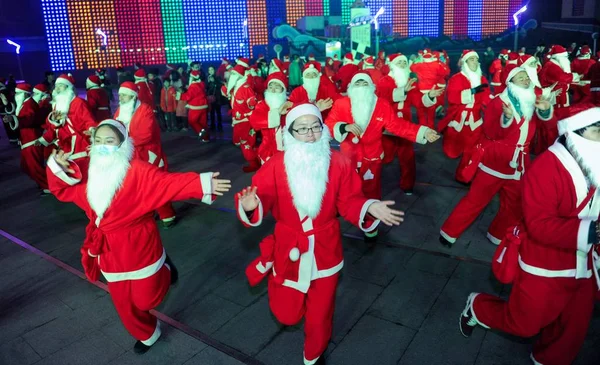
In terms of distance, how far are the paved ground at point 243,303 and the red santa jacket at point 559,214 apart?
88 centimetres

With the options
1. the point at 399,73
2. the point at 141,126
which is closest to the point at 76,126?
the point at 141,126

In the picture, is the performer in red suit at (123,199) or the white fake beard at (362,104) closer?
the performer in red suit at (123,199)

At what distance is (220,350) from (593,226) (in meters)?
2.50

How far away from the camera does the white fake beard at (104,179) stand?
9.47 ft

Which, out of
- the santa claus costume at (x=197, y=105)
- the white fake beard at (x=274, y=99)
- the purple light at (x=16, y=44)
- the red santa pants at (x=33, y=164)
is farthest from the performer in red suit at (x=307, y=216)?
the purple light at (x=16, y=44)

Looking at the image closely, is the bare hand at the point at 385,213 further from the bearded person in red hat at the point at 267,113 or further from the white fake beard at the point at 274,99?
the white fake beard at the point at 274,99

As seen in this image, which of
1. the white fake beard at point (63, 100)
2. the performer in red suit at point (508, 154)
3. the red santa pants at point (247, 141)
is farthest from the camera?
the red santa pants at point (247, 141)

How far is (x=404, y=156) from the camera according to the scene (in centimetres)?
625

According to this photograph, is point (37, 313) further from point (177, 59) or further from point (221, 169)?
point (177, 59)

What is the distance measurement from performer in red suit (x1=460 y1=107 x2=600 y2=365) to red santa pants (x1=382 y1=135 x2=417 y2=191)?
11.9 feet

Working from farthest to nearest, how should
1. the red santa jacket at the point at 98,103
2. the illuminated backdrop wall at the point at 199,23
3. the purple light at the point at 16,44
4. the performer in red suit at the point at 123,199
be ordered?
the illuminated backdrop wall at the point at 199,23
the purple light at the point at 16,44
the red santa jacket at the point at 98,103
the performer in red suit at the point at 123,199

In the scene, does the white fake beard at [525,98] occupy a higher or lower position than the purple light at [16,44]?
lower

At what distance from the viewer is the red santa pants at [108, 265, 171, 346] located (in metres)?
3.04

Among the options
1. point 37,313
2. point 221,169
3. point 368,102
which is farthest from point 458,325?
point 221,169
